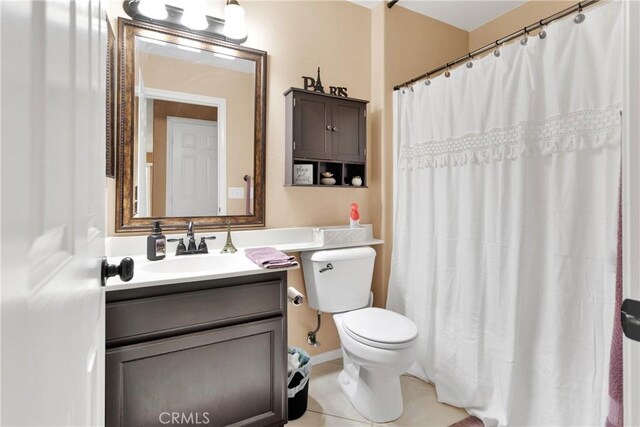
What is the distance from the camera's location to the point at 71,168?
480 mm

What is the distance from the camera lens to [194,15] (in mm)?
1610

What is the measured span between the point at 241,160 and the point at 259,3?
3.20 feet

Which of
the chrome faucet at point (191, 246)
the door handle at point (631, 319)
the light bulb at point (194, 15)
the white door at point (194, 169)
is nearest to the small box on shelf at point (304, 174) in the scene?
the white door at point (194, 169)

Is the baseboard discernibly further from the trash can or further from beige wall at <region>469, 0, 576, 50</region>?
beige wall at <region>469, 0, 576, 50</region>

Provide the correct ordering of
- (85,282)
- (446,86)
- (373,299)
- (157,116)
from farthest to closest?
(373,299) → (446,86) → (157,116) → (85,282)

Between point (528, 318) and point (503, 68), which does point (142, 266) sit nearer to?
point (528, 318)

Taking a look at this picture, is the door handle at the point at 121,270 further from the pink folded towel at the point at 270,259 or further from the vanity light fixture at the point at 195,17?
the vanity light fixture at the point at 195,17

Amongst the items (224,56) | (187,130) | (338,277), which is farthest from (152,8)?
(338,277)

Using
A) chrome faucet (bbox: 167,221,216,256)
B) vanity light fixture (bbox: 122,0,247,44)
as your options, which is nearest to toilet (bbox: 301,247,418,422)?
chrome faucet (bbox: 167,221,216,256)

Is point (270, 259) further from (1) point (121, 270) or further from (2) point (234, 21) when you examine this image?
(2) point (234, 21)

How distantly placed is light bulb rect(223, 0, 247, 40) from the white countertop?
3.68ft

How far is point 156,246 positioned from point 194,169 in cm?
48

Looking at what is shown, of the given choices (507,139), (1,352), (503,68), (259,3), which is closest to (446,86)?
(503,68)

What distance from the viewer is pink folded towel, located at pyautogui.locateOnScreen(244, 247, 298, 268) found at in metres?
1.38
